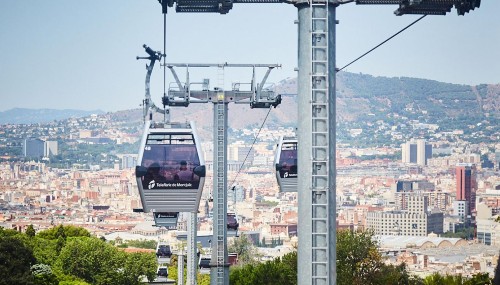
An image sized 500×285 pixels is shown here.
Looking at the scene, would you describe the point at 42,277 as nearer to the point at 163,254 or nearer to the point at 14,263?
the point at 14,263

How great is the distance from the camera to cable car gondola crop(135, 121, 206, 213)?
993 cm

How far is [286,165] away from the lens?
13.1m

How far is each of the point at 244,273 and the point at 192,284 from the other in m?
9.28

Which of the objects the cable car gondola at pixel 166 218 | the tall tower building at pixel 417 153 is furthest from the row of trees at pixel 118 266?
the tall tower building at pixel 417 153

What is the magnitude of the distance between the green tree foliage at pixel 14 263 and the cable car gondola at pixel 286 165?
10147 millimetres

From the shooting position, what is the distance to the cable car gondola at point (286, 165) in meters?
12.9

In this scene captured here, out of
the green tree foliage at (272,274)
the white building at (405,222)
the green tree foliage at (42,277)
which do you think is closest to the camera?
the green tree foliage at (42,277)

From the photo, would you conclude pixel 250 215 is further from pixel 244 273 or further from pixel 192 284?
pixel 192 284

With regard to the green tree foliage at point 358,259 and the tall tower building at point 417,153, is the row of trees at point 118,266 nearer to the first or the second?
the green tree foliage at point 358,259

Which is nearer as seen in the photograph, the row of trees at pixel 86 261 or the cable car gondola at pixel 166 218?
the cable car gondola at pixel 166 218

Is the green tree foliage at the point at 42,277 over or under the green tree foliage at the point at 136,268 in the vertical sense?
over

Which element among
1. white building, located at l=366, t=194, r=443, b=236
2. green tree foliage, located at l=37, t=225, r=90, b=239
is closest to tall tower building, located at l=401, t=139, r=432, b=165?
white building, located at l=366, t=194, r=443, b=236

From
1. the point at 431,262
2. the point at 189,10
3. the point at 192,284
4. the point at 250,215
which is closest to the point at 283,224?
the point at 250,215

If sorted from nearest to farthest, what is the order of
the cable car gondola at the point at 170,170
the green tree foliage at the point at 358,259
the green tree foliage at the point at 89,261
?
1. the cable car gondola at the point at 170,170
2. the green tree foliage at the point at 358,259
3. the green tree foliage at the point at 89,261
